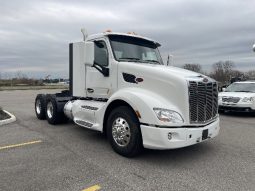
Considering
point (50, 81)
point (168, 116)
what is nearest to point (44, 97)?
point (168, 116)

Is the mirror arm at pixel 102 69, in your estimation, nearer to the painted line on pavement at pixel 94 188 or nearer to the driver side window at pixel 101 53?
the driver side window at pixel 101 53

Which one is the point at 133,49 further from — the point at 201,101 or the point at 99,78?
the point at 201,101

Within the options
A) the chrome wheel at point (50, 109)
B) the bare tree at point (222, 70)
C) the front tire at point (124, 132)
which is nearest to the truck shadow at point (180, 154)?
the front tire at point (124, 132)

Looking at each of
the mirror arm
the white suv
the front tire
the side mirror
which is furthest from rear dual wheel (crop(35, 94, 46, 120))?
the white suv

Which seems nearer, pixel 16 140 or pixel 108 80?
pixel 108 80

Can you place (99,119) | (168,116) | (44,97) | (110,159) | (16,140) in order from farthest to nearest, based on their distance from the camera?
(44,97) < (16,140) < (99,119) < (110,159) < (168,116)

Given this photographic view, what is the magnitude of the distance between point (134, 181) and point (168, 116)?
1.37 meters

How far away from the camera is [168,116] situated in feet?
17.6

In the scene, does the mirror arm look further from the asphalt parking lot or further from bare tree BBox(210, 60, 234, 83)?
bare tree BBox(210, 60, 234, 83)

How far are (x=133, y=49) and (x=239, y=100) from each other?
283 inches

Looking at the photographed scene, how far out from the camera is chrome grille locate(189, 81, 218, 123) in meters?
5.59

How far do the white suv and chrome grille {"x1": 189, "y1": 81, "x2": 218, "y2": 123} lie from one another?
6707 mm

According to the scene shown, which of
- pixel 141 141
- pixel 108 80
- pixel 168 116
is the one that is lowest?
pixel 141 141

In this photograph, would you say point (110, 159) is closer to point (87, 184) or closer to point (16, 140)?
point (87, 184)
